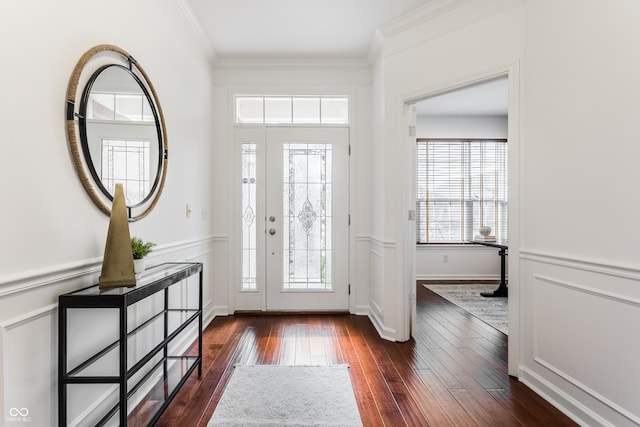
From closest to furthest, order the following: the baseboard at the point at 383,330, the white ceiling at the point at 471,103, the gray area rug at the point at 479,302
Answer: the baseboard at the point at 383,330
the gray area rug at the point at 479,302
the white ceiling at the point at 471,103

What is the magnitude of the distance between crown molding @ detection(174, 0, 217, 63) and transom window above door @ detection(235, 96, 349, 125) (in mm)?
530

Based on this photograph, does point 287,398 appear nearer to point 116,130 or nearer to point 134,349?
point 134,349

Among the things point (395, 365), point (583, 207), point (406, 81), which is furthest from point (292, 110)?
point (583, 207)

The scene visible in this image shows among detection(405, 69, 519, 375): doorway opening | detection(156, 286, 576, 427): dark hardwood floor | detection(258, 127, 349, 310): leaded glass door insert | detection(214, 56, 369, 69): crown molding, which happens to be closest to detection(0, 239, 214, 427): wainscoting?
detection(156, 286, 576, 427): dark hardwood floor

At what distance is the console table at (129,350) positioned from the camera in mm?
1428

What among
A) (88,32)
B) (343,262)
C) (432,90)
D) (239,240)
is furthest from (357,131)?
(88,32)

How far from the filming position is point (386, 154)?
128 inches

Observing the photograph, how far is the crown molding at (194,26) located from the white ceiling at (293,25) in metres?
0.03

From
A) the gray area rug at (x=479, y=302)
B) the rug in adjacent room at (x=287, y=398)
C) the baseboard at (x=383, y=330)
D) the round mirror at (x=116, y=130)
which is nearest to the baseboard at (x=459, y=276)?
the gray area rug at (x=479, y=302)

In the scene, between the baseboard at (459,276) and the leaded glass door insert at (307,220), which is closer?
the leaded glass door insert at (307,220)

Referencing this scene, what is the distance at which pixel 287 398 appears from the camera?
85.4 inches

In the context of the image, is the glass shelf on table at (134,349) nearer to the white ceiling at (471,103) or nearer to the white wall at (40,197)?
the white wall at (40,197)

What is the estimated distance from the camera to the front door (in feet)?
13.0

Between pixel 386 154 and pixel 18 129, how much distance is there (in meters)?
2.63
